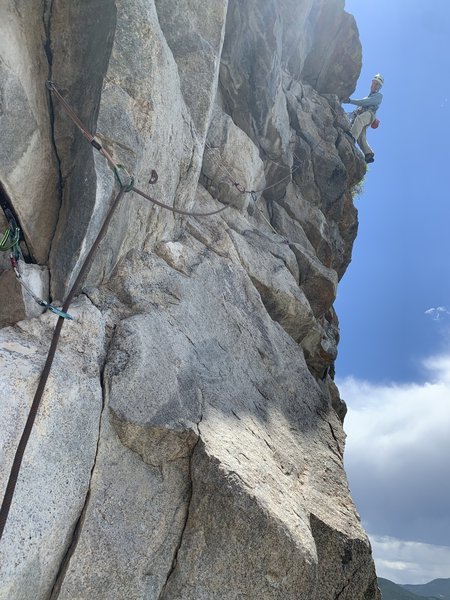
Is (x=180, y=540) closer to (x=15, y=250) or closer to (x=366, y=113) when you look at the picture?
(x=15, y=250)

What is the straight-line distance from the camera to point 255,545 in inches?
213

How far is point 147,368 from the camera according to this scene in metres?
6.05

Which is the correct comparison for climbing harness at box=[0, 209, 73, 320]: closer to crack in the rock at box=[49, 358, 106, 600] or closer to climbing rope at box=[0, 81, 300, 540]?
climbing rope at box=[0, 81, 300, 540]

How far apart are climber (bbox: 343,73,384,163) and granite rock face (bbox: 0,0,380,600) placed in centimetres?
1277

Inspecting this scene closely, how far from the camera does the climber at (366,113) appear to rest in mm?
21888

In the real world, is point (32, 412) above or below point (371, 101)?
below

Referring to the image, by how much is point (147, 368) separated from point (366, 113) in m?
19.2

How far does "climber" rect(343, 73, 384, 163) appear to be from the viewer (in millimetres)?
21888

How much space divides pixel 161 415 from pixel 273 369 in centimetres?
332

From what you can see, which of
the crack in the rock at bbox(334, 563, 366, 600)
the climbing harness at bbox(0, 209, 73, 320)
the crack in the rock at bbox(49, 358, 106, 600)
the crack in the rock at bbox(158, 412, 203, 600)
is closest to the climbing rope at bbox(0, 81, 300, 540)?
the climbing harness at bbox(0, 209, 73, 320)

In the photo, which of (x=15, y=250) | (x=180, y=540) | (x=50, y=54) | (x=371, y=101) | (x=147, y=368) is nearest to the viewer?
(x=180, y=540)

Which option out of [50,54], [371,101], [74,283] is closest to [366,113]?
[371,101]

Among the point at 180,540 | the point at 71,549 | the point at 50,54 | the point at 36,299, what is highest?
the point at 50,54

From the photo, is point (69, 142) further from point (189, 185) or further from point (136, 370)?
point (136, 370)
